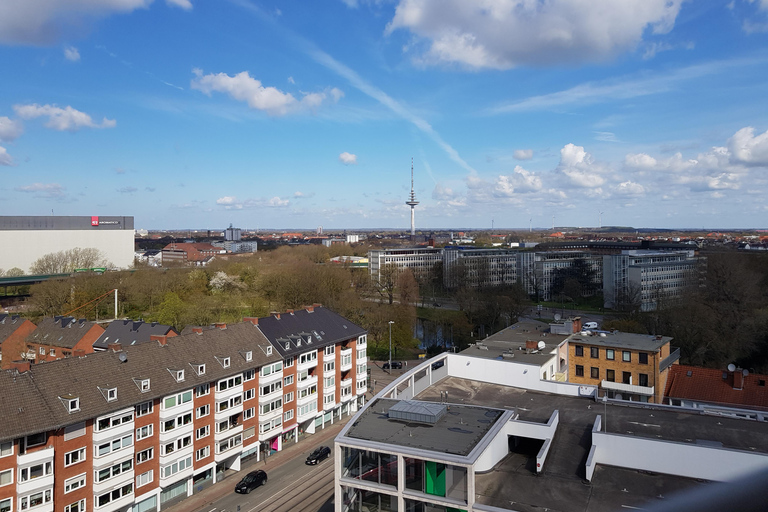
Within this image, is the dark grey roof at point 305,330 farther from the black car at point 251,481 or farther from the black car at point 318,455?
the black car at point 251,481

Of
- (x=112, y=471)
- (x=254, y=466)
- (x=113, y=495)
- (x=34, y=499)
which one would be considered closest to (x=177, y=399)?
(x=112, y=471)

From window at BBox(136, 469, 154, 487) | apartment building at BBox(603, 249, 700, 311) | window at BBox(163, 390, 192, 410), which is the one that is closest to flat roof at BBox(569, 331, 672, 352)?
window at BBox(163, 390, 192, 410)

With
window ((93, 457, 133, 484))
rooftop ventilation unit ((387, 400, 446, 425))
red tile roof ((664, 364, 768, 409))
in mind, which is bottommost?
window ((93, 457, 133, 484))

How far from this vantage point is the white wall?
346 ft

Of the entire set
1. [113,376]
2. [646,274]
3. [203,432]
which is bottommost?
[203,432]

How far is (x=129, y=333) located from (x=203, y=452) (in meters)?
15.2

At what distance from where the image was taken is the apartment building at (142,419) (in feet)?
71.7

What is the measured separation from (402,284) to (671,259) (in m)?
53.8

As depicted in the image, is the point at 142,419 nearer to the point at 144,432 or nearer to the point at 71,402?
the point at 144,432

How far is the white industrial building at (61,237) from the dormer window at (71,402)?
9660 centimetres

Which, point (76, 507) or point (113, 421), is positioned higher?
point (113, 421)

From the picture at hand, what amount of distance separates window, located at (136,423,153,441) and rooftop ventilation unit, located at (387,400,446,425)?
14.8 meters

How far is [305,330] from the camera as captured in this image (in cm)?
3859

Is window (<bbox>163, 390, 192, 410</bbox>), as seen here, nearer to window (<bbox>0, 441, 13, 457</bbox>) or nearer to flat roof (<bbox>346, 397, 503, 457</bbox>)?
window (<bbox>0, 441, 13, 457</bbox>)
